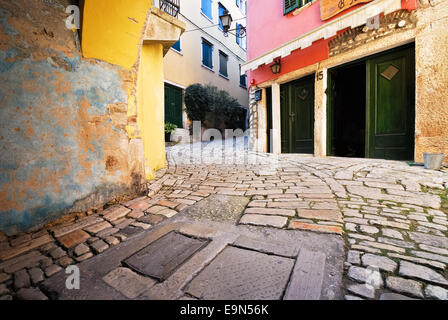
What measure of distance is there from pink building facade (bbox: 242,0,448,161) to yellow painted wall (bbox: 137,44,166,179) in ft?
11.3

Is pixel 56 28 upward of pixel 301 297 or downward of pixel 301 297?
upward

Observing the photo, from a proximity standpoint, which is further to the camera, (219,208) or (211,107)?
(211,107)

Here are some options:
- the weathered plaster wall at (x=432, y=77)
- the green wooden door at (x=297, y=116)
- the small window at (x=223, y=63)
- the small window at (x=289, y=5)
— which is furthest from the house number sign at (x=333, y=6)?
the small window at (x=223, y=63)

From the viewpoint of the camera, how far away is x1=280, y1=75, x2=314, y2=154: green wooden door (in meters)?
6.17

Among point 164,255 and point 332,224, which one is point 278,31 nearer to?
point 332,224

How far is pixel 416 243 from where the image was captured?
1.45 metres

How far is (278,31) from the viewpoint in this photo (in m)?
6.56

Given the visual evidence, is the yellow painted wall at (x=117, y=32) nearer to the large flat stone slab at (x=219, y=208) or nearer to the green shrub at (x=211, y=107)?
the large flat stone slab at (x=219, y=208)

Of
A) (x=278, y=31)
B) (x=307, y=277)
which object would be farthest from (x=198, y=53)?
(x=307, y=277)

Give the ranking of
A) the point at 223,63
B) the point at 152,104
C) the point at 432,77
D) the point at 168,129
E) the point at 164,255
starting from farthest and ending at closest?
the point at 223,63 → the point at 168,129 → the point at 152,104 → the point at 432,77 → the point at 164,255

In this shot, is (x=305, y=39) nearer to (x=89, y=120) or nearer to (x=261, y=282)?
(x=89, y=120)

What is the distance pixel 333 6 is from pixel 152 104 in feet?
16.1

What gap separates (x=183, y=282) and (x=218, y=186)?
2.01m
